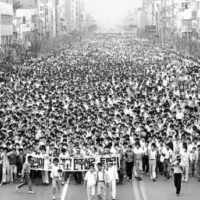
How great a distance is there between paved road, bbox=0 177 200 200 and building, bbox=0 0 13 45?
55.6 m

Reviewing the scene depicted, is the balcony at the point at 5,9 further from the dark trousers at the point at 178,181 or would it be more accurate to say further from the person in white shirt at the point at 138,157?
the dark trousers at the point at 178,181

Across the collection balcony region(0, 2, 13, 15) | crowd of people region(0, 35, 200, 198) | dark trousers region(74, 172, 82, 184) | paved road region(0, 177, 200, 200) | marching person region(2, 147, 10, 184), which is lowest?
paved road region(0, 177, 200, 200)

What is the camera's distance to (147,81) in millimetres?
34344

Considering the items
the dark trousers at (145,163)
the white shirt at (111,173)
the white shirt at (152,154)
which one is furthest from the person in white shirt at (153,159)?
the white shirt at (111,173)

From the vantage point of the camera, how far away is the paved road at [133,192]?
15.0 m

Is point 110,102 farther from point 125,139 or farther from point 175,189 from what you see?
point 175,189

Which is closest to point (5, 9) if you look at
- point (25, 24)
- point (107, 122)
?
point (25, 24)

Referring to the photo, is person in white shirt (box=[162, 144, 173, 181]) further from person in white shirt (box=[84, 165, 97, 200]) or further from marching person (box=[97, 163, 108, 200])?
person in white shirt (box=[84, 165, 97, 200])

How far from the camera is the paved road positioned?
15008 millimetres

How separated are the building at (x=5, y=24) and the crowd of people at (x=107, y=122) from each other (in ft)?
122

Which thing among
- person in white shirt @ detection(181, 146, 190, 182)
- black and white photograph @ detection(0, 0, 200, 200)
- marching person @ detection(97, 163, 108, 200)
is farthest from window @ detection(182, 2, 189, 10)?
marching person @ detection(97, 163, 108, 200)

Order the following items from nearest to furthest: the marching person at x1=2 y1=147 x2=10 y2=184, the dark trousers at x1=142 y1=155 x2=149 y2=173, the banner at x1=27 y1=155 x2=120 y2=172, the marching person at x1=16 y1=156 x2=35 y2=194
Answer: the marching person at x1=16 y1=156 x2=35 y2=194 < the banner at x1=27 y1=155 x2=120 y2=172 < the marching person at x1=2 y1=147 x2=10 y2=184 < the dark trousers at x1=142 y1=155 x2=149 y2=173

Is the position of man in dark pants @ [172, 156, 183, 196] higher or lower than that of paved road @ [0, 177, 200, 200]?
higher

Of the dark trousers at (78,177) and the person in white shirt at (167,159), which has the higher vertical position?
the person in white shirt at (167,159)
